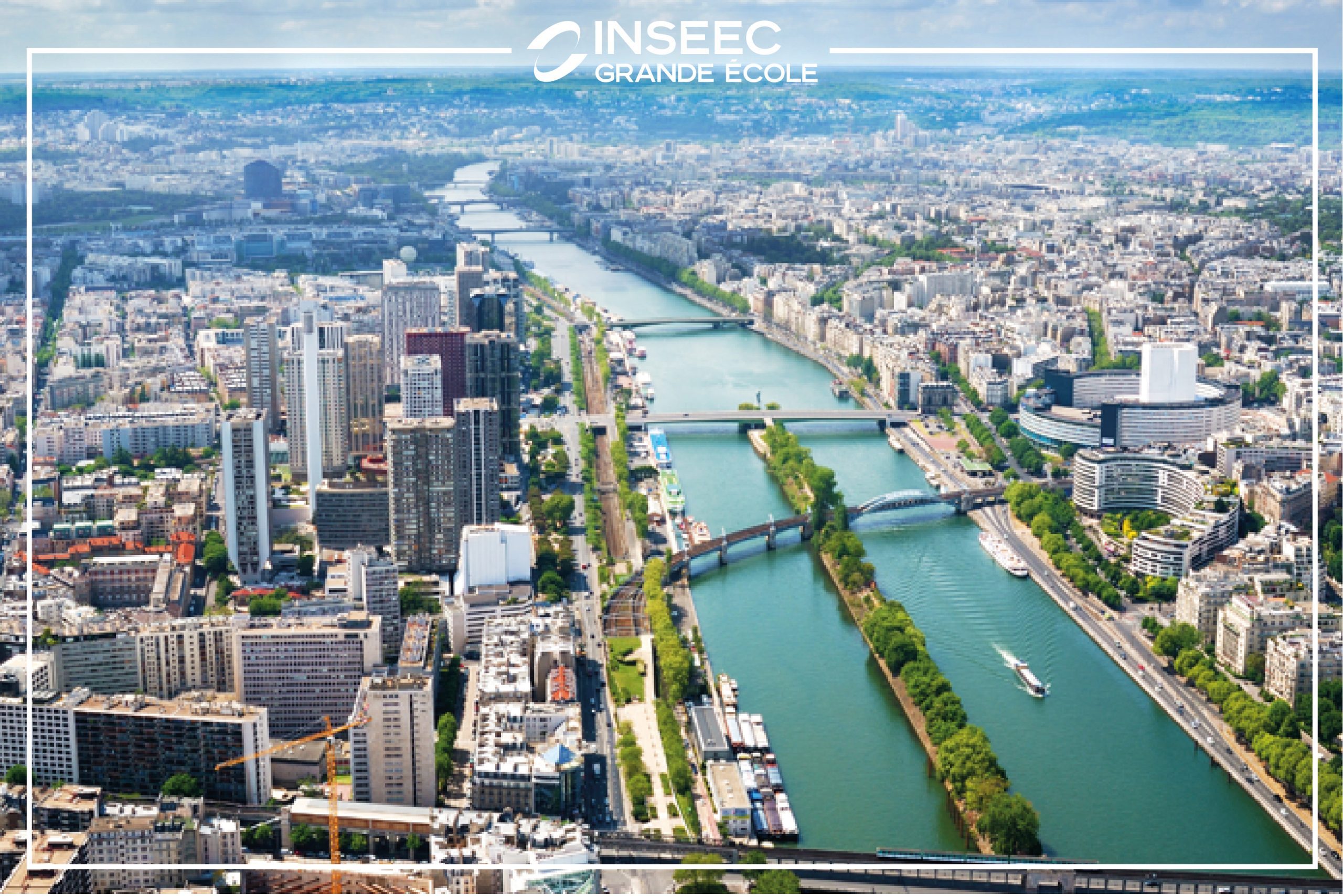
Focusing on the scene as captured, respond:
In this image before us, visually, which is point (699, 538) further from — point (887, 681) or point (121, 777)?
point (121, 777)

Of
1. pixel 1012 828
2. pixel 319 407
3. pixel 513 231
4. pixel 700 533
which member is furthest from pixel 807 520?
pixel 513 231

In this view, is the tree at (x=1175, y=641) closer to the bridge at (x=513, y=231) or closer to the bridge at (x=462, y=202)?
the bridge at (x=513, y=231)

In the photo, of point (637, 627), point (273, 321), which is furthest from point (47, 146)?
point (637, 627)

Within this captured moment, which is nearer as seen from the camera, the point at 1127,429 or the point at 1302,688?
the point at 1302,688

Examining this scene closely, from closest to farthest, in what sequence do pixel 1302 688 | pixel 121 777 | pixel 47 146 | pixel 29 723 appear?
pixel 29 723, pixel 121 777, pixel 1302 688, pixel 47 146

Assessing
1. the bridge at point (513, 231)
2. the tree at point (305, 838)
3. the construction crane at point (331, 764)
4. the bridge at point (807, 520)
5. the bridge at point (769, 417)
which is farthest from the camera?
the bridge at point (513, 231)
